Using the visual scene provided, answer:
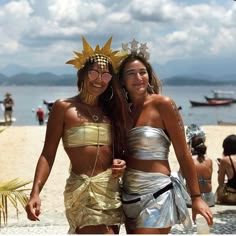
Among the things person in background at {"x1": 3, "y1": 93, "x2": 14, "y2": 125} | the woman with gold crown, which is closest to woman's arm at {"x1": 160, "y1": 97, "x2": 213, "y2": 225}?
the woman with gold crown

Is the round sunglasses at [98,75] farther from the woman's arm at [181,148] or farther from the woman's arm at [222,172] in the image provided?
the woman's arm at [222,172]

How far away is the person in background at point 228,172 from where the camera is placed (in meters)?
8.00

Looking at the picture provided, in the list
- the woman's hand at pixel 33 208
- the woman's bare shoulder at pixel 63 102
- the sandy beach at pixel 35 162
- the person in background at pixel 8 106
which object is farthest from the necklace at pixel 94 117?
the person in background at pixel 8 106

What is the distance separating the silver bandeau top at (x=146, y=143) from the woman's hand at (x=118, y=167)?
101mm

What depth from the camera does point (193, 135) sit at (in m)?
8.17

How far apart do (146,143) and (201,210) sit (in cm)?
52

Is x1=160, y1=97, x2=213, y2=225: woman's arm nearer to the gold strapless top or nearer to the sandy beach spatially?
the gold strapless top

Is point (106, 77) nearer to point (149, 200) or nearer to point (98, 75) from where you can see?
point (98, 75)

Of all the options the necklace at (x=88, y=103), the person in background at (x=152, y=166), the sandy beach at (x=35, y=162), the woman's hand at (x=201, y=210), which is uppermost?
the necklace at (x=88, y=103)

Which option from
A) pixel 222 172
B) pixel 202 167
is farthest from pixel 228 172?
pixel 202 167

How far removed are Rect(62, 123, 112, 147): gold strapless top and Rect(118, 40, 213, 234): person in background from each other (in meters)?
0.14

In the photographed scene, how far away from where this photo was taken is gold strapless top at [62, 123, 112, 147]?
3246 mm

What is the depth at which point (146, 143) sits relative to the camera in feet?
10.7

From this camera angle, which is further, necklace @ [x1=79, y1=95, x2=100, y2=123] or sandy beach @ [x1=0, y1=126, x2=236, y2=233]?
sandy beach @ [x1=0, y1=126, x2=236, y2=233]
